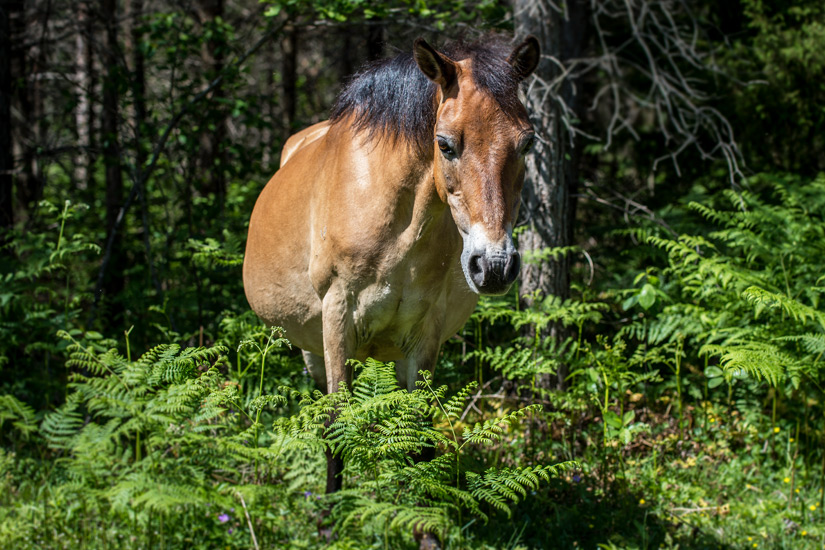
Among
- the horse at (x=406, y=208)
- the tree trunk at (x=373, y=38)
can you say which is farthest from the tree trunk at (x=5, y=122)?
the tree trunk at (x=373, y=38)

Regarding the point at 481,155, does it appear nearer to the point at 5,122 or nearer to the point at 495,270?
the point at 495,270

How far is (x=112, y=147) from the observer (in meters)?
6.84

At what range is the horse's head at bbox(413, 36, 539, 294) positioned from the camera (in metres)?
2.92

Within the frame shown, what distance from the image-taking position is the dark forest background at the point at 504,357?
9.25 ft

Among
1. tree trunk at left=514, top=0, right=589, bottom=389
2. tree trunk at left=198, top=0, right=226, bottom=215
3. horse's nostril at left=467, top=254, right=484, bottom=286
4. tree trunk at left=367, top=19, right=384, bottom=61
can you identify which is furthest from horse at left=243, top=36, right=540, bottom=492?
tree trunk at left=367, top=19, right=384, bottom=61

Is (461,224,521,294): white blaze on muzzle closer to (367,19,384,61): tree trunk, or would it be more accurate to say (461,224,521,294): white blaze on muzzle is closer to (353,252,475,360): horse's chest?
(353,252,475,360): horse's chest

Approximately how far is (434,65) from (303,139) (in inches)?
82.7

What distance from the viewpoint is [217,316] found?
6.13 metres

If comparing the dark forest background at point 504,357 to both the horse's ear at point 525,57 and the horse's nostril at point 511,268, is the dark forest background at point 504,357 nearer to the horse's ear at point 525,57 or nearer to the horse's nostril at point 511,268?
the horse's nostril at point 511,268

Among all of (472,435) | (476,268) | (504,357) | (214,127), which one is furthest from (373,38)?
(472,435)

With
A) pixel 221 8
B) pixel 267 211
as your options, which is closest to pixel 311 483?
pixel 267 211

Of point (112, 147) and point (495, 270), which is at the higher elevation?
point (112, 147)

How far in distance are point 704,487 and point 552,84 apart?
3.20 meters

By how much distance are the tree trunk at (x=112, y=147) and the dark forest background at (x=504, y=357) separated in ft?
0.13
